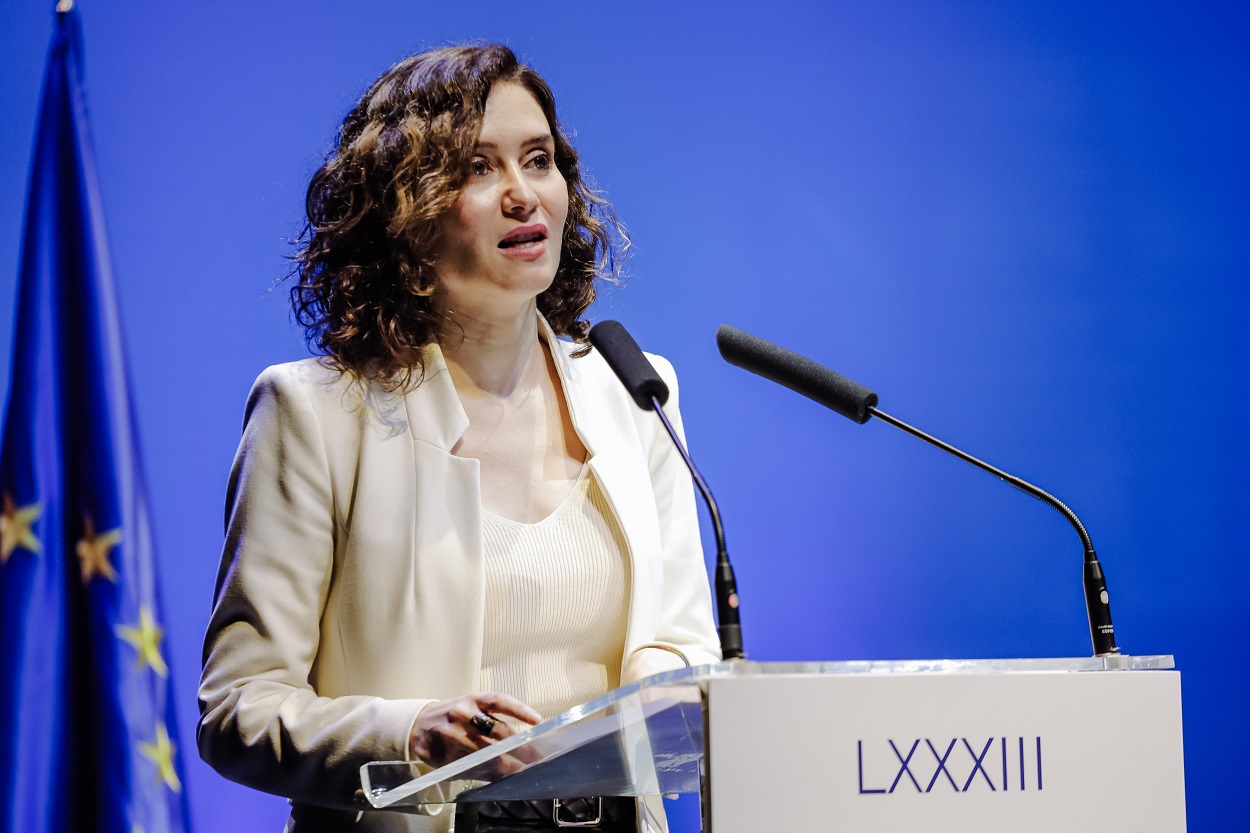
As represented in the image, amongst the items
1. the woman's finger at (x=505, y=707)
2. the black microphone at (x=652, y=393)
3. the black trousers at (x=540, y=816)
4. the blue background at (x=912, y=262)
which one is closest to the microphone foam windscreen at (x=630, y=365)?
the black microphone at (x=652, y=393)

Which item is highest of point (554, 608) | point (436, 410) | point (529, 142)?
point (529, 142)

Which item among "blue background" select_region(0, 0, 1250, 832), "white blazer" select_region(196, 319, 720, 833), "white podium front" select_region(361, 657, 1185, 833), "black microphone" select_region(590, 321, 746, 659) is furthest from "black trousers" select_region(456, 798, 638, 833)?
"blue background" select_region(0, 0, 1250, 832)

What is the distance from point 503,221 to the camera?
64.9 inches

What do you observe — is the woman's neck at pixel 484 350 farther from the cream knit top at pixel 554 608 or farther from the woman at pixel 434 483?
the cream knit top at pixel 554 608

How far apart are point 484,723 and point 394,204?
85cm

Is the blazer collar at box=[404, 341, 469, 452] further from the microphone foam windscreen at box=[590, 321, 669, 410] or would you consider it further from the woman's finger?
the woman's finger

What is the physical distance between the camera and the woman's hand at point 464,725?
43.8 inches

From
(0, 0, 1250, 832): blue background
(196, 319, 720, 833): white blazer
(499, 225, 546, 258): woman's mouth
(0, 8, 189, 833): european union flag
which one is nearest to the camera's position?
(196, 319, 720, 833): white blazer

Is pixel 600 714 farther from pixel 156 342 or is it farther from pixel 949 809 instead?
pixel 156 342

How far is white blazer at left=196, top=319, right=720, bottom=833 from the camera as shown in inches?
55.2

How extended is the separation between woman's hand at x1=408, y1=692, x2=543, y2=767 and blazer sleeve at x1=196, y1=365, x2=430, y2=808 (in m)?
0.05

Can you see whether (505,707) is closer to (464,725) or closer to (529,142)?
(464,725)

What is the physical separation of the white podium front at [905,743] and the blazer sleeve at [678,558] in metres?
0.67

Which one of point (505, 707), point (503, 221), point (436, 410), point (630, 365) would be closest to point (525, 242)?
point (503, 221)
